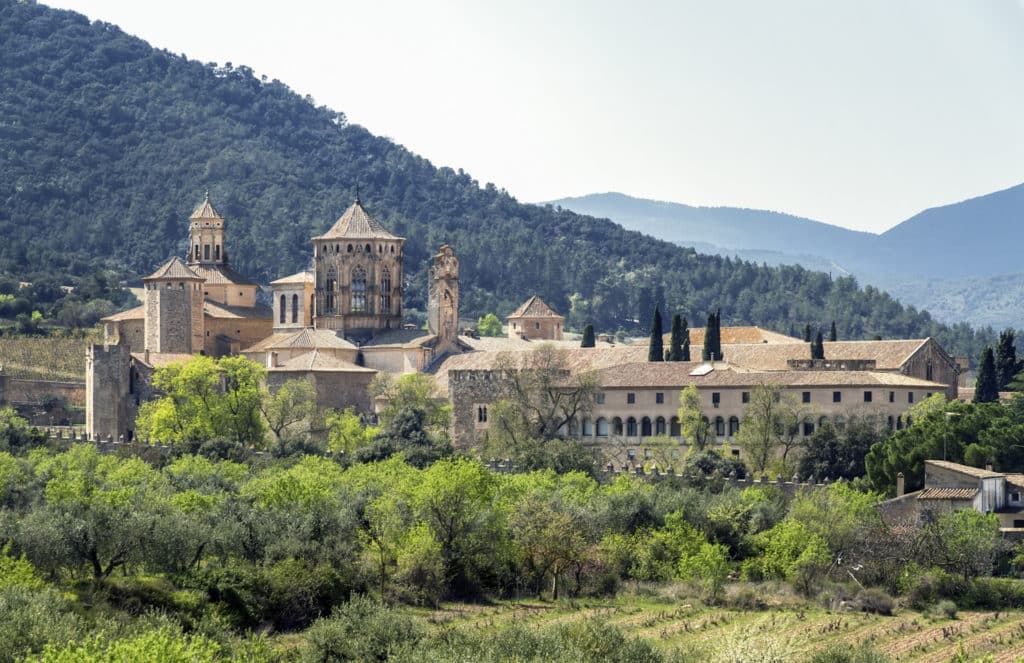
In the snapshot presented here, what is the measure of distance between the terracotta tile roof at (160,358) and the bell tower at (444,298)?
46.7 feet

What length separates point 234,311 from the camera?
395 feet

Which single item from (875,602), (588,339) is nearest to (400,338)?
(588,339)

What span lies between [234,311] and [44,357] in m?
17.5

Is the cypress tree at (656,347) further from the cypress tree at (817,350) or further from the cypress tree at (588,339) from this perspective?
the cypress tree at (588,339)

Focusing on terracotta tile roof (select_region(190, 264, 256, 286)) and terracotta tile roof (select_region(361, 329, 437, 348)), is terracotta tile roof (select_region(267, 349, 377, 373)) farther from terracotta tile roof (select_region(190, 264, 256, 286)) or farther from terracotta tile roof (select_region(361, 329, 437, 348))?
terracotta tile roof (select_region(190, 264, 256, 286))

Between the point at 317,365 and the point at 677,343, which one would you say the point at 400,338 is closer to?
the point at 317,365

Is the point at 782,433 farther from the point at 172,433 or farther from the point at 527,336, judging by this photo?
the point at 527,336

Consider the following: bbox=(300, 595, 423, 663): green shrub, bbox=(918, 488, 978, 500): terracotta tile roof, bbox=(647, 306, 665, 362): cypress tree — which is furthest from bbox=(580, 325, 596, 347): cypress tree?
bbox=(300, 595, 423, 663): green shrub

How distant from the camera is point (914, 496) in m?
78.1

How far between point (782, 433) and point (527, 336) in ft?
141

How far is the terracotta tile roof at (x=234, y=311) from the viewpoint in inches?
4646

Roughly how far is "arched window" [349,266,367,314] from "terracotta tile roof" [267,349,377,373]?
8.68 meters

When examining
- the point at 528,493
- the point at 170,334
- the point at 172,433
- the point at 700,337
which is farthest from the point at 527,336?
the point at 528,493

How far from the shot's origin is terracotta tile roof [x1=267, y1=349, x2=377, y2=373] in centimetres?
10644
